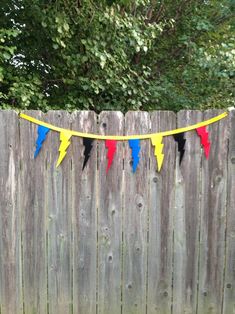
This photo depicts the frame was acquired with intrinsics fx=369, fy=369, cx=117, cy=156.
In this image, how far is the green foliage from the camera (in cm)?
424

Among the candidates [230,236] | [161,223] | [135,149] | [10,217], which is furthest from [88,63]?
[230,236]

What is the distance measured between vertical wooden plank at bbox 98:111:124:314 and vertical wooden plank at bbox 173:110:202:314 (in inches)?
15.0

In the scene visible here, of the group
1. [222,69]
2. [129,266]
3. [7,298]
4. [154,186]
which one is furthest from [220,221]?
[222,69]

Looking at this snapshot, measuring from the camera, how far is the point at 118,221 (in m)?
2.48

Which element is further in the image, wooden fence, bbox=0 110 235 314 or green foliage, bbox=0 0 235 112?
green foliage, bbox=0 0 235 112

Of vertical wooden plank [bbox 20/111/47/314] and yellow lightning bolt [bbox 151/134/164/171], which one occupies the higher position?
yellow lightning bolt [bbox 151/134/164/171]

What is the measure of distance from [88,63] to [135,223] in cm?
273

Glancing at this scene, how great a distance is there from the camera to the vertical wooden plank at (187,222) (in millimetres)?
2426

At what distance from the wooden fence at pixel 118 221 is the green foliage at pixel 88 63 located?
1711 millimetres

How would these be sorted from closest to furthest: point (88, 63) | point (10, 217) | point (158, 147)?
point (158, 147) < point (10, 217) < point (88, 63)

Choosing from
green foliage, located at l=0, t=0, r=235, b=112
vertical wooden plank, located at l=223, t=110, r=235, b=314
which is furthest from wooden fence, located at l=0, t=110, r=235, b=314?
green foliage, located at l=0, t=0, r=235, b=112

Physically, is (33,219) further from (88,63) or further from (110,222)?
(88,63)

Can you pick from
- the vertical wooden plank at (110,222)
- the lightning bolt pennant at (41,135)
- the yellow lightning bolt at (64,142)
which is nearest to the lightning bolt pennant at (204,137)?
the vertical wooden plank at (110,222)

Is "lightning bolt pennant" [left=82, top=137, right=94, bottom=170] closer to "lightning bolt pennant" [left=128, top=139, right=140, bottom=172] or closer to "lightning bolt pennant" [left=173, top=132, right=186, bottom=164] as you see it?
"lightning bolt pennant" [left=128, top=139, right=140, bottom=172]
